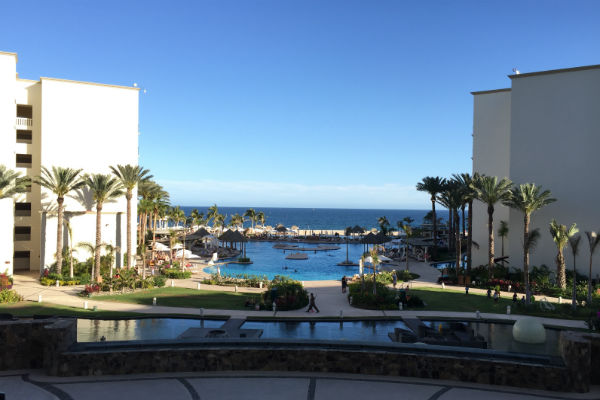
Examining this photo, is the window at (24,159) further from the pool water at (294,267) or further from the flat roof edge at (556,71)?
the flat roof edge at (556,71)

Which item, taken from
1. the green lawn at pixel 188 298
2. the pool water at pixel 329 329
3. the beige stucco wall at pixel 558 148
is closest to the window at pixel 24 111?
the green lawn at pixel 188 298

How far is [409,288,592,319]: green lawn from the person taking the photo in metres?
23.8

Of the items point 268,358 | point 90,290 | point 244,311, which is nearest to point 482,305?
point 244,311

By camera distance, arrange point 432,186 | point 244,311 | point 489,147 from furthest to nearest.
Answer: point 432,186 → point 489,147 → point 244,311

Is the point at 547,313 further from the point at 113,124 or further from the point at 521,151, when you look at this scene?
the point at 113,124

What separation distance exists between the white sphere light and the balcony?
4210 centimetres

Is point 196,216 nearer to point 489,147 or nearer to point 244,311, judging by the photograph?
point 489,147

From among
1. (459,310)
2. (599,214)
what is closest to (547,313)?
(459,310)

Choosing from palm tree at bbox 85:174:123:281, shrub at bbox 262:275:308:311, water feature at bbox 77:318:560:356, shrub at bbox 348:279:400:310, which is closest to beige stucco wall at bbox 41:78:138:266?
palm tree at bbox 85:174:123:281

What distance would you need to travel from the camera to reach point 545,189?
35406mm

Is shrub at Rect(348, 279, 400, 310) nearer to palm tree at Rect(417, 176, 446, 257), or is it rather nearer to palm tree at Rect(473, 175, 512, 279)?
palm tree at Rect(473, 175, 512, 279)

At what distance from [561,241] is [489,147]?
18.4 m

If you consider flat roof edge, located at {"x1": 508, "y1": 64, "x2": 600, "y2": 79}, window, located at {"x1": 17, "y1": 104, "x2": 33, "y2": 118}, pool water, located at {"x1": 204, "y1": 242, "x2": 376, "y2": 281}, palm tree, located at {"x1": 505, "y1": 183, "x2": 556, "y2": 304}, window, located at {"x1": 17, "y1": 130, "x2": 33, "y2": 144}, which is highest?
flat roof edge, located at {"x1": 508, "y1": 64, "x2": 600, "y2": 79}

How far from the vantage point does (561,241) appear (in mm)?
27281
